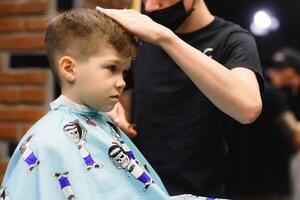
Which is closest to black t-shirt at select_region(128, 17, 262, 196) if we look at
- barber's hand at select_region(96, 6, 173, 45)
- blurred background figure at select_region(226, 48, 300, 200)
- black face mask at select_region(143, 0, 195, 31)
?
black face mask at select_region(143, 0, 195, 31)

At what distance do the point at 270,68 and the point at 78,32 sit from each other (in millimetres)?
3114

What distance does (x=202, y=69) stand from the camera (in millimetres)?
1351

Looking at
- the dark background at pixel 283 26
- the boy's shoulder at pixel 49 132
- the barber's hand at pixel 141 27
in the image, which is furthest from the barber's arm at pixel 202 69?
the dark background at pixel 283 26

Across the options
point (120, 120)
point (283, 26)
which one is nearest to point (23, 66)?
point (120, 120)

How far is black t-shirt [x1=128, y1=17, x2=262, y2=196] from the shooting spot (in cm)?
159

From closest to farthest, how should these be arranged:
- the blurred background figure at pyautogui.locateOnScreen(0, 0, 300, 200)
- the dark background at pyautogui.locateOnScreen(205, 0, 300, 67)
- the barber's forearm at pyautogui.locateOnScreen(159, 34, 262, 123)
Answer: the barber's forearm at pyautogui.locateOnScreen(159, 34, 262, 123) < the blurred background figure at pyautogui.locateOnScreen(0, 0, 300, 200) < the dark background at pyautogui.locateOnScreen(205, 0, 300, 67)

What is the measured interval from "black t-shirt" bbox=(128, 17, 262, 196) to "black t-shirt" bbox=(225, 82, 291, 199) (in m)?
1.87

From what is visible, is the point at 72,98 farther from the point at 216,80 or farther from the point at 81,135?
the point at 216,80

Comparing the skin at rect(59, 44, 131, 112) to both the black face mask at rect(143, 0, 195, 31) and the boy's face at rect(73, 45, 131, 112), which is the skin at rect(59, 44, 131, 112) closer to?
the boy's face at rect(73, 45, 131, 112)

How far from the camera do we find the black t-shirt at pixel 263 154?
3.54m

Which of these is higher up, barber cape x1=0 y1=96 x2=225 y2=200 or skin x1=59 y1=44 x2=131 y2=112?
skin x1=59 y1=44 x2=131 y2=112

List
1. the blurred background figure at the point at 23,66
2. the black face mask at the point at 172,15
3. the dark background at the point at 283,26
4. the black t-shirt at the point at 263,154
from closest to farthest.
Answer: the black face mask at the point at 172,15 < the blurred background figure at the point at 23,66 < the black t-shirt at the point at 263,154 < the dark background at the point at 283,26

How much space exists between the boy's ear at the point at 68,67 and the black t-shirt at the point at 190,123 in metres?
0.40

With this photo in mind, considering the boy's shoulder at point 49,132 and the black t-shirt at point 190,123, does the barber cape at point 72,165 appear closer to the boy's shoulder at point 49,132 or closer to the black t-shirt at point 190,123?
the boy's shoulder at point 49,132
